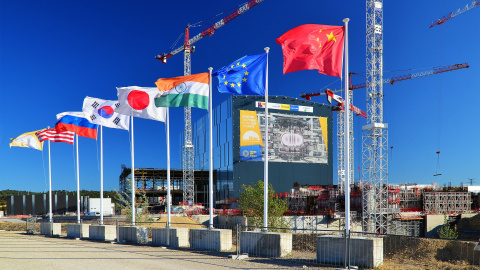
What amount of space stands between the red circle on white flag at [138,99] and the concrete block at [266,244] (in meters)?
10.4

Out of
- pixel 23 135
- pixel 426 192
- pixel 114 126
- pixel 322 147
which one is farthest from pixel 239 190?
pixel 114 126

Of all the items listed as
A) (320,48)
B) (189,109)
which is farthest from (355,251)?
(189,109)

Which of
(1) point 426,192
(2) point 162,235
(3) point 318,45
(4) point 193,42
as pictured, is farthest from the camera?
(4) point 193,42

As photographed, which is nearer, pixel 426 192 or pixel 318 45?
pixel 318 45

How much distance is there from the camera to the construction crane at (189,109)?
9044cm

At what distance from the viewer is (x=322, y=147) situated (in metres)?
86.7

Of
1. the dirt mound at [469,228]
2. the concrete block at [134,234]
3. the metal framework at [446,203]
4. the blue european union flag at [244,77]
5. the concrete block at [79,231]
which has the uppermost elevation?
the blue european union flag at [244,77]

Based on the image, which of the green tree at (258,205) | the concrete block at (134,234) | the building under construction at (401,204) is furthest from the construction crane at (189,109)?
the concrete block at (134,234)

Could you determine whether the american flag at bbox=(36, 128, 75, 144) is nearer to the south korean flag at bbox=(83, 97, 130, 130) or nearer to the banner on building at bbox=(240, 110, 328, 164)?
the south korean flag at bbox=(83, 97, 130, 130)

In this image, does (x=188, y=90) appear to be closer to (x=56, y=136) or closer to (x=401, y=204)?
(x=56, y=136)

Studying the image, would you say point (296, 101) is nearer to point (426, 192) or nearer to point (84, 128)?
point (426, 192)

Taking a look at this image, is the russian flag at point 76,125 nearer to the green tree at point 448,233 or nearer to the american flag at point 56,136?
the american flag at point 56,136

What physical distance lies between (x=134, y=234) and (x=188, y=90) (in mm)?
10529

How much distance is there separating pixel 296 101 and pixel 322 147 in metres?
10.4
